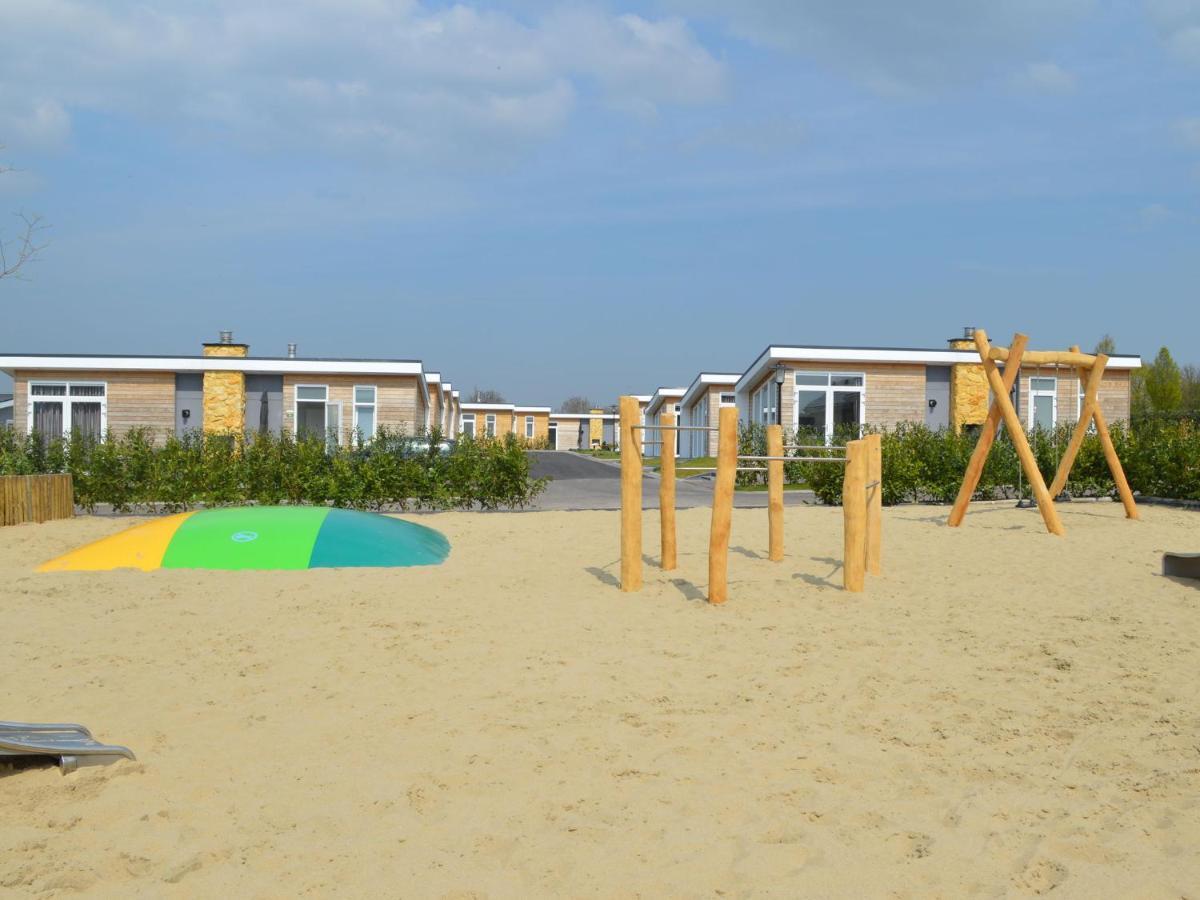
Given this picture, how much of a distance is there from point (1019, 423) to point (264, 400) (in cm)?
2185

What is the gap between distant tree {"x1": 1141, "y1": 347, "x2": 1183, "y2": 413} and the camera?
43.6 metres

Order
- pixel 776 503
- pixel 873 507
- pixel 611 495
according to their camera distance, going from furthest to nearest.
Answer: pixel 611 495 < pixel 776 503 < pixel 873 507

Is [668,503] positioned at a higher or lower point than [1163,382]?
lower

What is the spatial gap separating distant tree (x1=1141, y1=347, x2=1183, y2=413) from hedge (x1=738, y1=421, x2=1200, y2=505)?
2826 centimetres

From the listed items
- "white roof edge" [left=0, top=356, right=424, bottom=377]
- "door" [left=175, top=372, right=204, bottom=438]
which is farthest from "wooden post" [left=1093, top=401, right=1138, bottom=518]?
"door" [left=175, top=372, right=204, bottom=438]

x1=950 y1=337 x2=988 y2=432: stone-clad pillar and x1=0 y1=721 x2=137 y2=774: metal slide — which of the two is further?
x1=950 y1=337 x2=988 y2=432: stone-clad pillar

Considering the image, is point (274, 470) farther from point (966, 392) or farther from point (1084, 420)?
point (966, 392)

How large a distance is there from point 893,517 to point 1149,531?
3192 millimetres

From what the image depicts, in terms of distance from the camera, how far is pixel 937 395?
2952 centimetres

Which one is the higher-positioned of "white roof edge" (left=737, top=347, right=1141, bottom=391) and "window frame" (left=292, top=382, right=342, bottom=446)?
"white roof edge" (left=737, top=347, right=1141, bottom=391)

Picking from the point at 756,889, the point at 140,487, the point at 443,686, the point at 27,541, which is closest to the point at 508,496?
the point at 140,487

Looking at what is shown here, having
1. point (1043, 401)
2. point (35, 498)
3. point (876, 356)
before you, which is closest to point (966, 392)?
point (1043, 401)

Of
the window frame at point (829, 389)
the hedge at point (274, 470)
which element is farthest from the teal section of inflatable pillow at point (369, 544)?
the window frame at point (829, 389)

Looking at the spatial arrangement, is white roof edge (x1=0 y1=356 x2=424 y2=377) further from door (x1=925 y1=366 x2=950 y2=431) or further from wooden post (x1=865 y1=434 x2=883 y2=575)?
wooden post (x1=865 y1=434 x2=883 y2=575)
